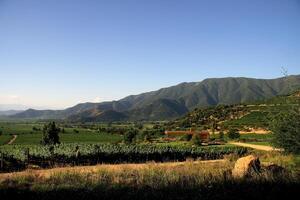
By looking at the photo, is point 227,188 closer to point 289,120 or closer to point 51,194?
point 51,194

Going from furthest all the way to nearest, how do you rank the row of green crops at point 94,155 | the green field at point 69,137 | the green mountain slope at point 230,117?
the green mountain slope at point 230,117, the green field at point 69,137, the row of green crops at point 94,155

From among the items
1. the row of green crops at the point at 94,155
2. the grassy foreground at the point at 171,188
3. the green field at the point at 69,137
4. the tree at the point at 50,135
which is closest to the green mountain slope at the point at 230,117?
the green field at the point at 69,137

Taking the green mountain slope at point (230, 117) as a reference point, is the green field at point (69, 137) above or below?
below

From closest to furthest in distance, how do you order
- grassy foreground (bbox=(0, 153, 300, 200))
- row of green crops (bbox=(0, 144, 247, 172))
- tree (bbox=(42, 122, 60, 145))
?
1. grassy foreground (bbox=(0, 153, 300, 200))
2. row of green crops (bbox=(0, 144, 247, 172))
3. tree (bbox=(42, 122, 60, 145))

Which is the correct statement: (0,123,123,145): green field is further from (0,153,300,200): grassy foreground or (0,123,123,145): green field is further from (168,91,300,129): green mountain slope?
(0,153,300,200): grassy foreground

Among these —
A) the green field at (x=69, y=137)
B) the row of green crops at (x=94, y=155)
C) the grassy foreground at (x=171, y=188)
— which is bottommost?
the green field at (x=69, y=137)

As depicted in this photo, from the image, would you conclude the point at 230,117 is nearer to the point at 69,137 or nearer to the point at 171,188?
the point at 69,137

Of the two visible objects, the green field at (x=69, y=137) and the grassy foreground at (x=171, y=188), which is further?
the green field at (x=69, y=137)

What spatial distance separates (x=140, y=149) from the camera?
1766 inches

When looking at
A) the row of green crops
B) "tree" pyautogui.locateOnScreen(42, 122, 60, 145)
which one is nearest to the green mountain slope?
the row of green crops

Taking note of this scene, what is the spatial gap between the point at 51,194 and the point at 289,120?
386 inches

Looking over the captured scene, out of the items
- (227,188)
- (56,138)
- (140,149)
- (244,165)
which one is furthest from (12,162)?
(56,138)

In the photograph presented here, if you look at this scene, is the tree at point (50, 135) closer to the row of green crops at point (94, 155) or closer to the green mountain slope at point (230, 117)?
the row of green crops at point (94, 155)

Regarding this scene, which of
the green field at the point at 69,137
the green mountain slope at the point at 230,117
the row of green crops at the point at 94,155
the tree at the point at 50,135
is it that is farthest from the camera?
the green mountain slope at the point at 230,117
